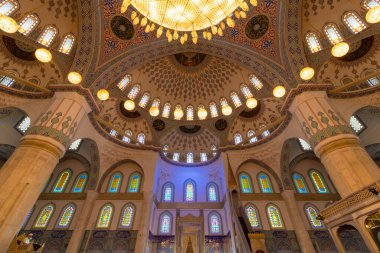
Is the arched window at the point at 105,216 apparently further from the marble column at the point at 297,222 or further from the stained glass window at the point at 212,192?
the marble column at the point at 297,222

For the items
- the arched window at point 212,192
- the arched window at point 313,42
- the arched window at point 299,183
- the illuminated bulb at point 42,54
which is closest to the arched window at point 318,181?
the arched window at point 299,183

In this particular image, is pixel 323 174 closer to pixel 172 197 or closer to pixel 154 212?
pixel 172 197

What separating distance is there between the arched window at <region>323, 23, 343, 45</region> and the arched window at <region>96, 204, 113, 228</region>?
46.4 ft

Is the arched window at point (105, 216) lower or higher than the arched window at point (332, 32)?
lower

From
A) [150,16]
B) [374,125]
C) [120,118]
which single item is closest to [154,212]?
[120,118]

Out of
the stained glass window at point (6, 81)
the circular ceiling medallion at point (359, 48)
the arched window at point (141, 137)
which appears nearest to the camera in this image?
the circular ceiling medallion at point (359, 48)

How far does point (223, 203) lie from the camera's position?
41.1 feet

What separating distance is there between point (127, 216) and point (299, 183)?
34.8 ft

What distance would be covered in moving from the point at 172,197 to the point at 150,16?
10847 mm

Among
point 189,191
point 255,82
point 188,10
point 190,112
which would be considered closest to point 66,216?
point 189,191

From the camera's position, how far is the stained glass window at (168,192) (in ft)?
43.4

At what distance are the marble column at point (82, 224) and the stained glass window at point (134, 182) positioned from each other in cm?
195

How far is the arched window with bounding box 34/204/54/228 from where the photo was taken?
11.1 m

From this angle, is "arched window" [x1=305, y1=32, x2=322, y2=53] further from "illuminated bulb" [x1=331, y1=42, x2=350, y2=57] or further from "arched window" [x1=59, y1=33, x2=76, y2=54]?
"arched window" [x1=59, y1=33, x2=76, y2=54]
